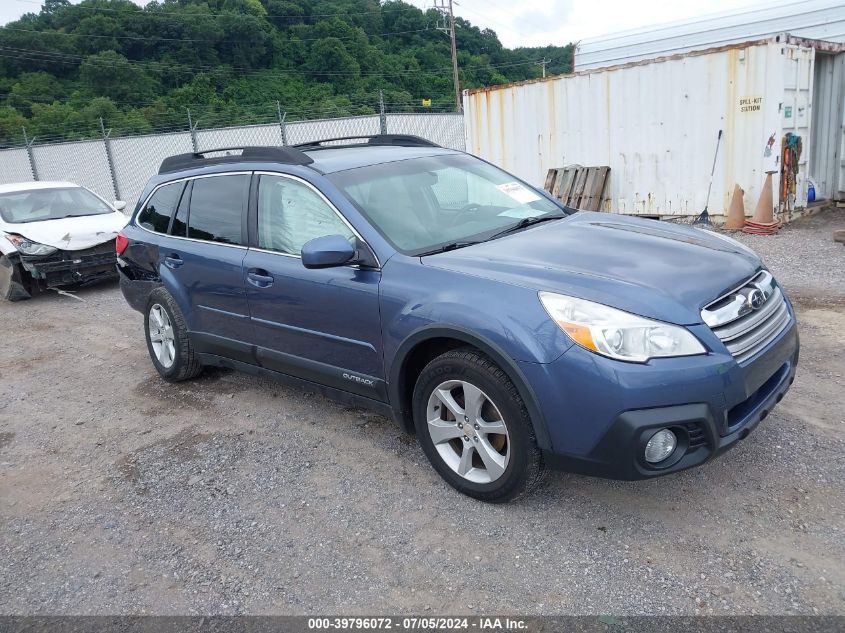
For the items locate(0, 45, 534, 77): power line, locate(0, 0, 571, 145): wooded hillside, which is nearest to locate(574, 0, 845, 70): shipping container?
locate(0, 0, 571, 145): wooded hillside

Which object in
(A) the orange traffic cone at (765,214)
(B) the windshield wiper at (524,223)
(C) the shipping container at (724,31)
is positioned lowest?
(A) the orange traffic cone at (765,214)

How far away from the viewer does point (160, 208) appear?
17.2 ft

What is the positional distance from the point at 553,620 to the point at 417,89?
1671 inches

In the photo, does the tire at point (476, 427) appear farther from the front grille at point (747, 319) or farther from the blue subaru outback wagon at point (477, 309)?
the front grille at point (747, 319)

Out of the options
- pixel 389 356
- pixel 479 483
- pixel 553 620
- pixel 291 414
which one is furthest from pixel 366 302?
pixel 553 620

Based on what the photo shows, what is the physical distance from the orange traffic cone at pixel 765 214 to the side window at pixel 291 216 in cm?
757

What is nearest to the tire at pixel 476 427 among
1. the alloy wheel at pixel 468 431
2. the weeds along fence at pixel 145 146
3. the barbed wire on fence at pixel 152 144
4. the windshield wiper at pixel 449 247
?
the alloy wheel at pixel 468 431

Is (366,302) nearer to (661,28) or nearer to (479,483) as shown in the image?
(479,483)

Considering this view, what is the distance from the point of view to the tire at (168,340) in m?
5.02

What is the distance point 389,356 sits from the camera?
3.45 meters

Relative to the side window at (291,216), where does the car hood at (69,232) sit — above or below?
below

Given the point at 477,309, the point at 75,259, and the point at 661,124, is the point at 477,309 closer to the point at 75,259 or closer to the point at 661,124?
the point at 75,259

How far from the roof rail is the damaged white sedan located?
13.7 ft

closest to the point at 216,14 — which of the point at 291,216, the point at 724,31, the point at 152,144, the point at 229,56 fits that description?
the point at 229,56
